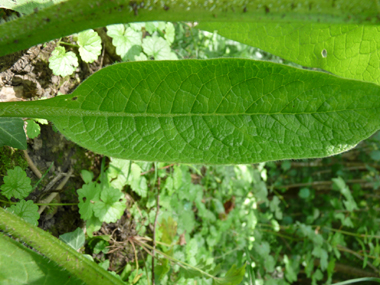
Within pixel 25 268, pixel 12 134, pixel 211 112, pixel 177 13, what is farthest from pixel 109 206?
pixel 177 13

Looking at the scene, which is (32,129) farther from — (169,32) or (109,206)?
(169,32)

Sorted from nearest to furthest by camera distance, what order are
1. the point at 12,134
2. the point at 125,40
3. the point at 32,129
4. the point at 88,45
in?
the point at 12,134 → the point at 32,129 → the point at 88,45 → the point at 125,40

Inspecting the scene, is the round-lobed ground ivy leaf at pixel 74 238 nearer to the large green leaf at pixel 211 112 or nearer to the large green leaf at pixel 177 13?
the large green leaf at pixel 211 112

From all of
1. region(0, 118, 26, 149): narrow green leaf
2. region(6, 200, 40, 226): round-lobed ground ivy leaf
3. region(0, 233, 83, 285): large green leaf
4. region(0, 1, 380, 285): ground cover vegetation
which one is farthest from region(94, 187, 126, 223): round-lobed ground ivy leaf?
region(0, 233, 83, 285): large green leaf

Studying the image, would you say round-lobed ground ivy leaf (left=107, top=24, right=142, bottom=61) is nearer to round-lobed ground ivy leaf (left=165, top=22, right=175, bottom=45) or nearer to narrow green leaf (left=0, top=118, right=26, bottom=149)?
round-lobed ground ivy leaf (left=165, top=22, right=175, bottom=45)

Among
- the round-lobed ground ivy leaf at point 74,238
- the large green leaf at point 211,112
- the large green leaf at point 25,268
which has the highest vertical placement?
the large green leaf at point 211,112

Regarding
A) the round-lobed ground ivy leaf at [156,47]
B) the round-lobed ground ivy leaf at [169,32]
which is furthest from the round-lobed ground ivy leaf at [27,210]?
the round-lobed ground ivy leaf at [169,32]

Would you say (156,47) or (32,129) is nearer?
(32,129)
